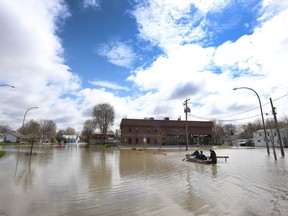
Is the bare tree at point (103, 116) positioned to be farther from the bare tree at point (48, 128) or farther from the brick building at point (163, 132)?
the bare tree at point (48, 128)

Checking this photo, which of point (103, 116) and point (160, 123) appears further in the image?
point (103, 116)

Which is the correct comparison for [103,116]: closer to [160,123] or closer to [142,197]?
[160,123]

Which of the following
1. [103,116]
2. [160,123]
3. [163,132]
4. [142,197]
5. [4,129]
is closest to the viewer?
[142,197]

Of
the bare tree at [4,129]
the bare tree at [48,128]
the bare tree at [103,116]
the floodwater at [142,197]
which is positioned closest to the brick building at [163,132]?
the bare tree at [103,116]

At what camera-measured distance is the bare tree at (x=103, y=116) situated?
261 feet

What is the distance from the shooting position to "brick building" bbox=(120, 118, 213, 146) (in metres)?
72.1

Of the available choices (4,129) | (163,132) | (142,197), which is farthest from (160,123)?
(4,129)

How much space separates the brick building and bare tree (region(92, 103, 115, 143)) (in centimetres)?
842

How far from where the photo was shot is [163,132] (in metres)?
71.7

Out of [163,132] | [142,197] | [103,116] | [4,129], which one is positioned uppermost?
[4,129]

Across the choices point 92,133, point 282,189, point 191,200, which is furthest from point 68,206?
point 92,133

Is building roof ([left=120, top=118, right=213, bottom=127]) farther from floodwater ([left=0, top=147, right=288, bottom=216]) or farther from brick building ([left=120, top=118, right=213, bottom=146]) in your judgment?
floodwater ([left=0, top=147, right=288, bottom=216])

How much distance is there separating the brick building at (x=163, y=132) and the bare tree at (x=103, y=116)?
27.6ft

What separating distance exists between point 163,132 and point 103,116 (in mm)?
21770
